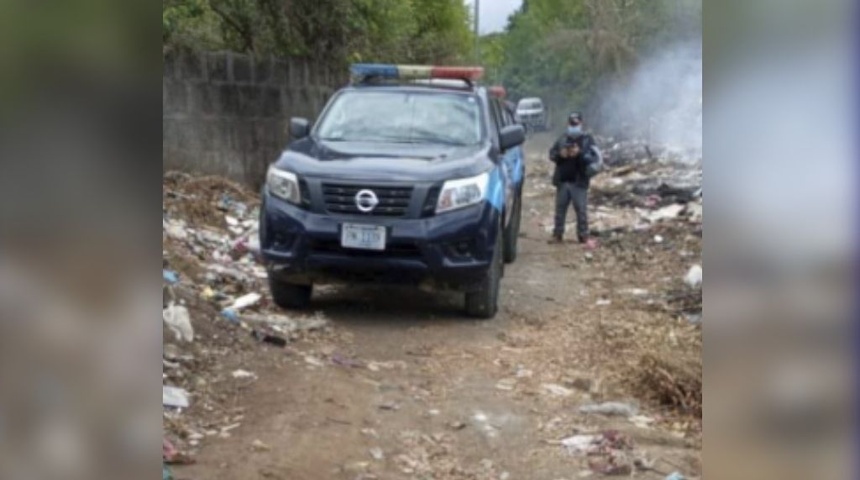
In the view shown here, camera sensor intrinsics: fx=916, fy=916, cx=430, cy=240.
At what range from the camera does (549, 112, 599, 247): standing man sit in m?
9.23

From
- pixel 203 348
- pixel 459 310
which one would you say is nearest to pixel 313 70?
pixel 459 310

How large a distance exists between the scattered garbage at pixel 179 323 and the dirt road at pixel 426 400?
1.28 feet

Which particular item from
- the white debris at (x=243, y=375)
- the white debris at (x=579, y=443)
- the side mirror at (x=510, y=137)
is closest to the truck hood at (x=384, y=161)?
the side mirror at (x=510, y=137)

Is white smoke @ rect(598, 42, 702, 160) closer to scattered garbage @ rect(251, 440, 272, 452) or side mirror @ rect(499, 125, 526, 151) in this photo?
→ side mirror @ rect(499, 125, 526, 151)

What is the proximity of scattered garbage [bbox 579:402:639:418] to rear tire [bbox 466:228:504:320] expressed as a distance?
1.56m

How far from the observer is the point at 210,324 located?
5320mm

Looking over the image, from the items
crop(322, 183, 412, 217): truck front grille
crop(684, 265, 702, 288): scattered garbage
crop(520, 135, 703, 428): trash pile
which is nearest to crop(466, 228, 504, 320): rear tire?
crop(520, 135, 703, 428): trash pile

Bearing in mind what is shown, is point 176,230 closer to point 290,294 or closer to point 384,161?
point 290,294

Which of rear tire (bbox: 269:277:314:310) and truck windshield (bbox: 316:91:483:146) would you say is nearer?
rear tire (bbox: 269:277:314:310)

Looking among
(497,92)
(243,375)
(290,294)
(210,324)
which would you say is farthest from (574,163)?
(243,375)

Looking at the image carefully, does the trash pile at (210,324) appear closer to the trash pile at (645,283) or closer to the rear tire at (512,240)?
the trash pile at (645,283)

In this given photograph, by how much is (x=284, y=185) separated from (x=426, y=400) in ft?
6.23

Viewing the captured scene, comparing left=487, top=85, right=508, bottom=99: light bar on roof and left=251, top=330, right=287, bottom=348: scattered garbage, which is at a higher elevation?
left=487, top=85, right=508, bottom=99: light bar on roof

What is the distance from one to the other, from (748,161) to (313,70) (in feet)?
34.0
